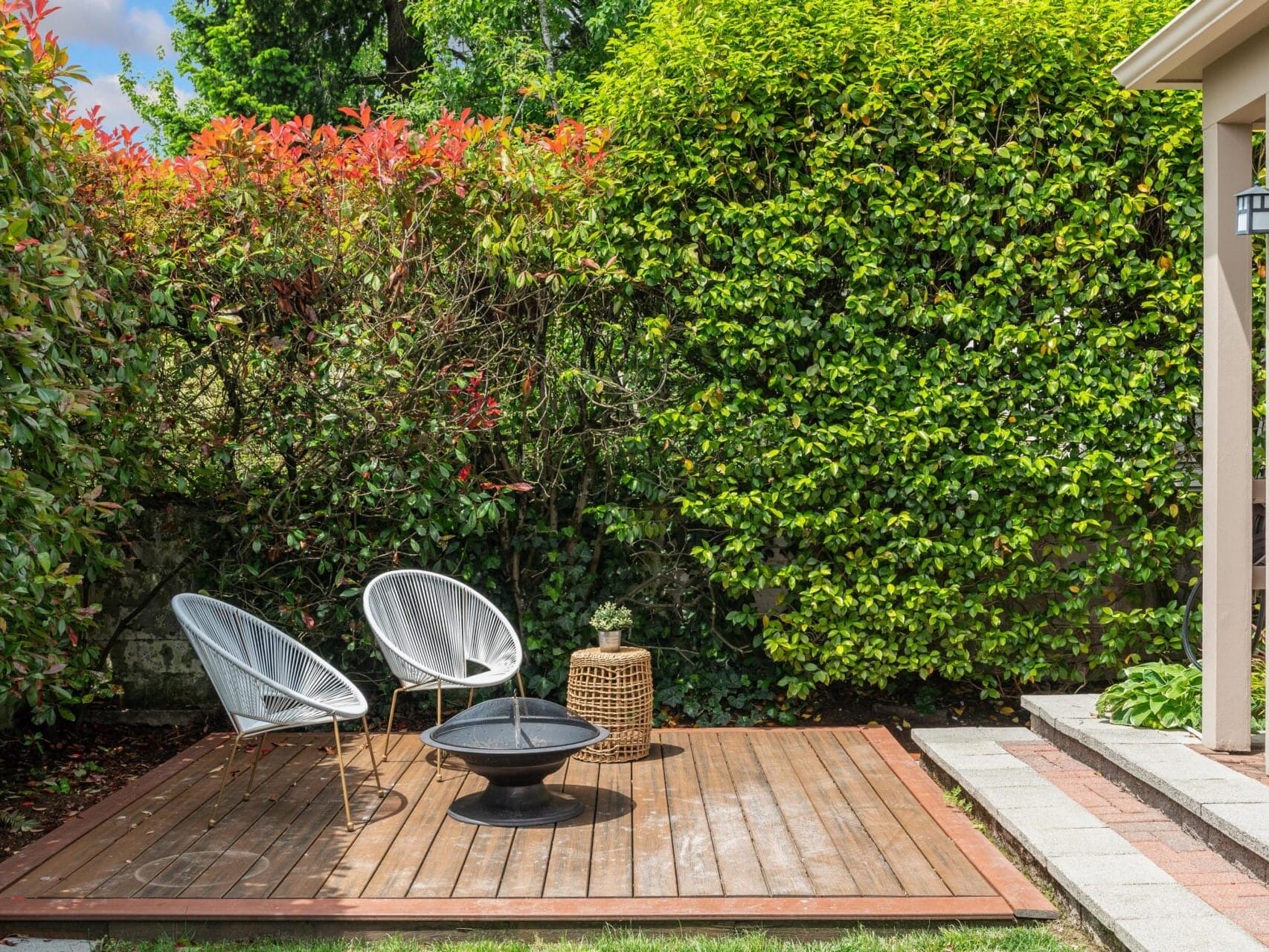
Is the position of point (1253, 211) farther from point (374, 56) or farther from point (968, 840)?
point (374, 56)

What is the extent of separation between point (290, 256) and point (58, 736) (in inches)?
109

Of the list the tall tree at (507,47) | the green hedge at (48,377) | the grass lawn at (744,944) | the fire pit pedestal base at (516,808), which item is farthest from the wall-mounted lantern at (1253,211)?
the tall tree at (507,47)

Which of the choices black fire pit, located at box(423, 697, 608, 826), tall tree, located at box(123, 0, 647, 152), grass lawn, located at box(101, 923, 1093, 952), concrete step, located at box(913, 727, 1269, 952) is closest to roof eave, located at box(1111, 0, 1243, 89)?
concrete step, located at box(913, 727, 1269, 952)

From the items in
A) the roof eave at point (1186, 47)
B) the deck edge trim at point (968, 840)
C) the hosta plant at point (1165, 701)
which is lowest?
the deck edge trim at point (968, 840)

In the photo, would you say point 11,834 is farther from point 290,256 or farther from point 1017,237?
point 1017,237

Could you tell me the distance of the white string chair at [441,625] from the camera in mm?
5312

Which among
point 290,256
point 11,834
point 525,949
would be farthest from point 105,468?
point 525,949

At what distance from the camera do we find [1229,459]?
4.35 metres

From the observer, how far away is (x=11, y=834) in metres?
4.34

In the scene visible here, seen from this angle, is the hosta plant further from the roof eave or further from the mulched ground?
the mulched ground

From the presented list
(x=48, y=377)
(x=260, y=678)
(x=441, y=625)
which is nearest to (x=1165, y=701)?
(x=441, y=625)

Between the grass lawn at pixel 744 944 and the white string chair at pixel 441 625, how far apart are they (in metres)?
1.83

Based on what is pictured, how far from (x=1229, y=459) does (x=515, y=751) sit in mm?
2989

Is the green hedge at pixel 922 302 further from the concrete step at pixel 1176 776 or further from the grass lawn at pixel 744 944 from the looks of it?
the grass lawn at pixel 744 944
